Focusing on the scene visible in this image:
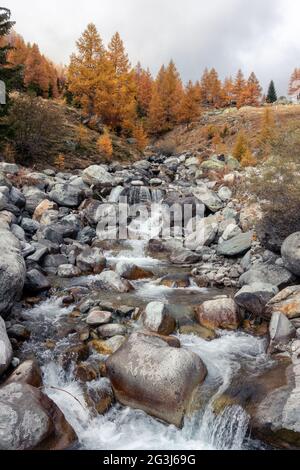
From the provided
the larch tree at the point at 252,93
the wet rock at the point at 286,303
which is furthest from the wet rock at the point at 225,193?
the larch tree at the point at 252,93

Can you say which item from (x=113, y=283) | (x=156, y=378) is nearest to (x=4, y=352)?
(x=156, y=378)

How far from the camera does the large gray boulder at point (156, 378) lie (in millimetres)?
6906

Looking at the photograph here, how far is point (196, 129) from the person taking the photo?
5288cm

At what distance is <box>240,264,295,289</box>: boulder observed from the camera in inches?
426

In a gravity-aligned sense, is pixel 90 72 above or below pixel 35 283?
above

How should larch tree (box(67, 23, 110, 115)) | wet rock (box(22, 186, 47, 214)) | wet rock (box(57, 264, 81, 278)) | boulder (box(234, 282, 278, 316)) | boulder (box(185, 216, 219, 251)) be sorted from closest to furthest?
boulder (box(234, 282, 278, 316))
wet rock (box(57, 264, 81, 278))
boulder (box(185, 216, 219, 251))
wet rock (box(22, 186, 47, 214))
larch tree (box(67, 23, 110, 115))

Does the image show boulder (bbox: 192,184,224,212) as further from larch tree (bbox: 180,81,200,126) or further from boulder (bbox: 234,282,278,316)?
larch tree (bbox: 180,81,200,126)

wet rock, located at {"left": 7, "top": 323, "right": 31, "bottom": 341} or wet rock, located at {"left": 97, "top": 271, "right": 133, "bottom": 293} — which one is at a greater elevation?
wet rock, located at {"left": 97, "top": 271, "right": 133, "bottom": 293}

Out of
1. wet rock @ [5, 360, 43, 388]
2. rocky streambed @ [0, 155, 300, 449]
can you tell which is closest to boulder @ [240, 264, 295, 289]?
rocky streambed @ [0, 155, 300, 449]

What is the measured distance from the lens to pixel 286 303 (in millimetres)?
9438

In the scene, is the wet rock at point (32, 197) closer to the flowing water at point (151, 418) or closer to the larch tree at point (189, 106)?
the flowing water at point (151, 418)

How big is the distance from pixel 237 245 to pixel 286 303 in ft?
17.5

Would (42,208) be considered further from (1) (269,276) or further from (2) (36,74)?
(2) (36,74)

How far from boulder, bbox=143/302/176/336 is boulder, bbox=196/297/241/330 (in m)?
0.90
